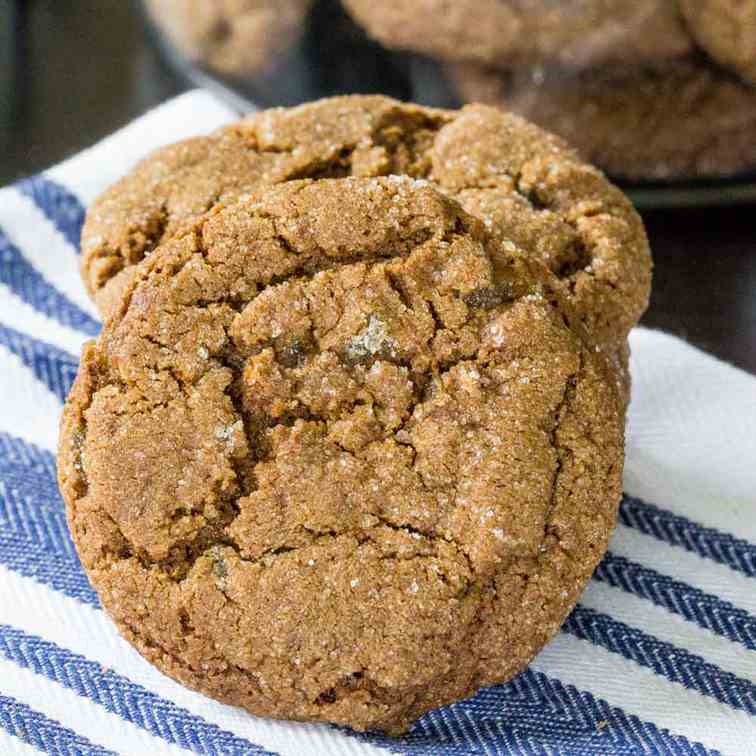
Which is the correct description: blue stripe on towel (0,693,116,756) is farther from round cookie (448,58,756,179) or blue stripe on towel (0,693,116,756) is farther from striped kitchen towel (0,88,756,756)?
round cookie (448,58,756,179)

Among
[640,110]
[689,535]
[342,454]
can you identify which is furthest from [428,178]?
[640,110]

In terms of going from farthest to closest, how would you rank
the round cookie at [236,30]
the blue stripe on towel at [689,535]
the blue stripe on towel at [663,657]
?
the round cookie at [236,30], the blue stripe on towel at [689,535], the blue stripe on towel at [663,657]

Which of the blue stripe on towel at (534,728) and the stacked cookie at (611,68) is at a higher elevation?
the stacked cookie at (611,68)

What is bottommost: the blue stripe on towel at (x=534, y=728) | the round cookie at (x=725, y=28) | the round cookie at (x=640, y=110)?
the blue stripe on towel at (x=534, y=728)

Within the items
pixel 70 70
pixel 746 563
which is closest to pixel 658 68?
pixel 746 563

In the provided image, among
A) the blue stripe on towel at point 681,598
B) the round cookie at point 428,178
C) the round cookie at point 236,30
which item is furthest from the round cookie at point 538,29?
the blue stripe on towel at point 681,598

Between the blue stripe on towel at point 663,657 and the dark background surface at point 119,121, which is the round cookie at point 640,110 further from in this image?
the blue stripe on towel at point 663,657

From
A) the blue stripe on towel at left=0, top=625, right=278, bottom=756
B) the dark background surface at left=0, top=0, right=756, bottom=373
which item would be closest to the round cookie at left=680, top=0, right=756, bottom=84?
the dark background surface at left=0, top=0, right=756, bottom=373

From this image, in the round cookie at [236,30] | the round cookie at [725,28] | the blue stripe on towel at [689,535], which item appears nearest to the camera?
the blue stripe on towel at [689,535]
